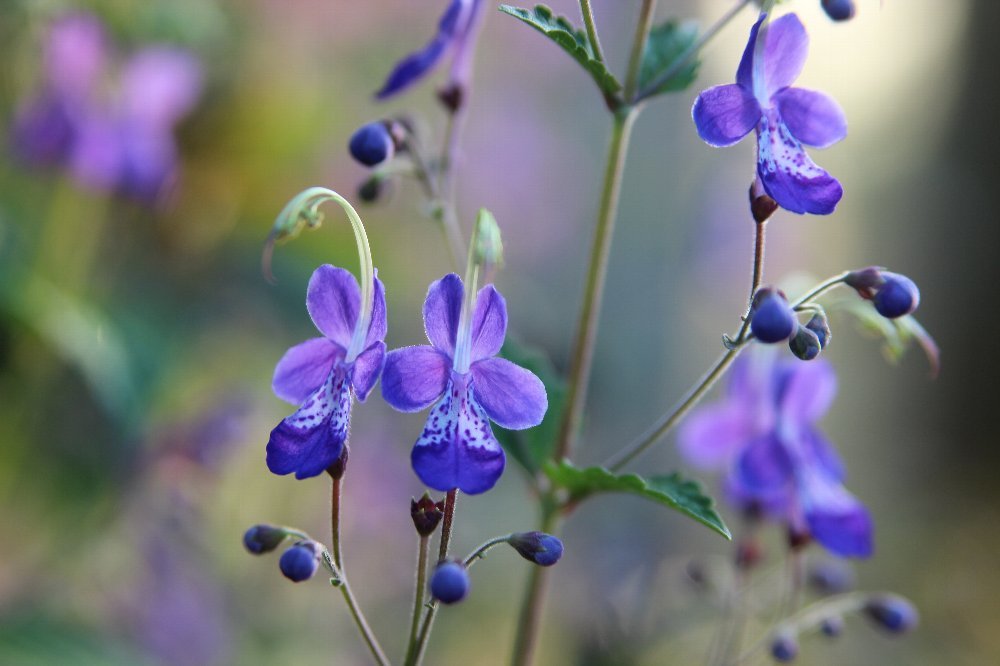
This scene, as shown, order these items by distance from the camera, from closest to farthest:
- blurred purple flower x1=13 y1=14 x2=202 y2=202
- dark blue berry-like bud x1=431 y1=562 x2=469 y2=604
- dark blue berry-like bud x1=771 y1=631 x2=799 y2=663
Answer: dark blue berry-like bud x1=431 y1=562 x2=469 y2=604 < dark blue berry-like bud x1=771 y1=631 x2=799 y2=663 < blurred purple flower x1=13 y1=14 x2=202 y2=202


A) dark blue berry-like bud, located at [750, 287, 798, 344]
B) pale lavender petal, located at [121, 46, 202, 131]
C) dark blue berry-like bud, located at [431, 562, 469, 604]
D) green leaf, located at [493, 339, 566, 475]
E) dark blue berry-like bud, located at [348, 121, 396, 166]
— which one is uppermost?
dark blue berry-like bud, located at [348, 121, 396, 166]

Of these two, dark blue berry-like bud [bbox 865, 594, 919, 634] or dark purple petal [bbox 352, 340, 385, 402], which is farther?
dark blue berry-like bud [bbox 865, 594, 919, 634]

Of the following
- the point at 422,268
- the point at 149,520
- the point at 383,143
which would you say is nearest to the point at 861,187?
the point at 422,268

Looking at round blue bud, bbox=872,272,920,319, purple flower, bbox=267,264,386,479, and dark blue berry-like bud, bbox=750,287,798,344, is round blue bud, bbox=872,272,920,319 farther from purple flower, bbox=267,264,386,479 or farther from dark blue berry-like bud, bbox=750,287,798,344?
purple flower, bbox=267,264,386,479

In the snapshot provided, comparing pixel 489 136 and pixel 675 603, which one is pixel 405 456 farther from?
pixel 489 136

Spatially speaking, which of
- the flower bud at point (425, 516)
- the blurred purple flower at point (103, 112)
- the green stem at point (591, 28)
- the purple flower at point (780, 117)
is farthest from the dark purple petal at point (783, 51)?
the blurred purple flower at point (103, 112)

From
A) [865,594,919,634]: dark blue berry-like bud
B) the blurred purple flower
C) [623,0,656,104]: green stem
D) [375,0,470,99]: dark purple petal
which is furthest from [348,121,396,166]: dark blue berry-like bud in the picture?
the blurred purple flower
